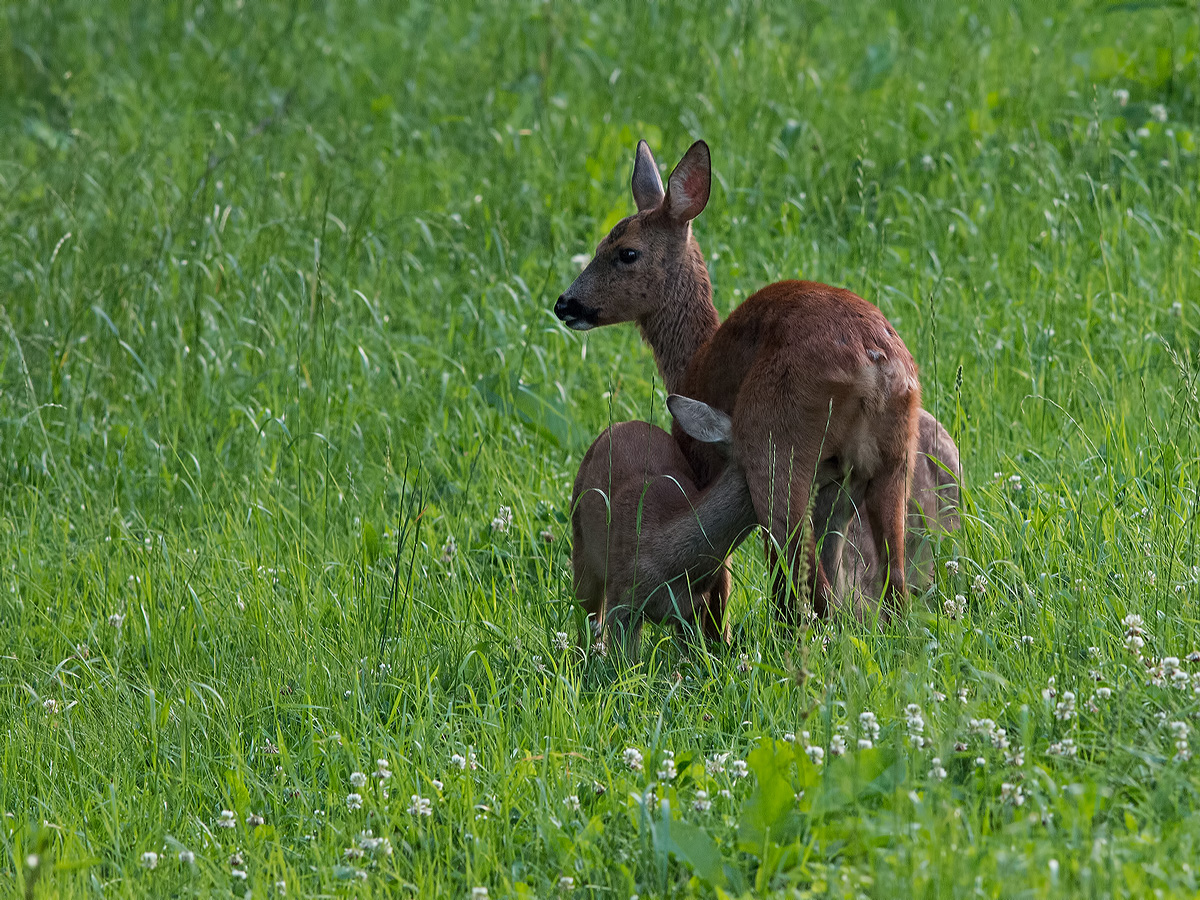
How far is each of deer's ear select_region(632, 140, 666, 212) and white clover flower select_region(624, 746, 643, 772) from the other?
2583mm

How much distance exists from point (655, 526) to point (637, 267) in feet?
4.13

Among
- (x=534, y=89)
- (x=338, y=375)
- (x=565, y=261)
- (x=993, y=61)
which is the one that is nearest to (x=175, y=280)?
(x=338, y=375)

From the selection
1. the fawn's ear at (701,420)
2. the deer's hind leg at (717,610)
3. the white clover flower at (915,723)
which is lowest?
the deer's hind leg at (717,610)

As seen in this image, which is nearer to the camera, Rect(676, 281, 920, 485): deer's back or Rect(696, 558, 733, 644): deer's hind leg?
Rect(676, 281, 920, 485): deer's back

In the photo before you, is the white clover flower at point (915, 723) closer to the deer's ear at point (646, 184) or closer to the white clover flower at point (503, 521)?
the white clover flower at point (503, 521)

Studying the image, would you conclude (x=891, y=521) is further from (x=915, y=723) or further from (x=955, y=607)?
(x=915, y=723)

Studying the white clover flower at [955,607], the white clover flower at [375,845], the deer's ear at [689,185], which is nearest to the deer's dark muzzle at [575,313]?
the deer's ear at [689,185]

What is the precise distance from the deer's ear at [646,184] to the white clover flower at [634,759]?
2.58 m

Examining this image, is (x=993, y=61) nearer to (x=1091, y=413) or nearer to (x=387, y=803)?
(x=1091, y=413)

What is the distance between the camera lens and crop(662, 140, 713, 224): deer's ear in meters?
4.78

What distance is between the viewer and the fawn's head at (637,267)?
16.1 ft

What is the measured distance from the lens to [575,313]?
4.98 meters

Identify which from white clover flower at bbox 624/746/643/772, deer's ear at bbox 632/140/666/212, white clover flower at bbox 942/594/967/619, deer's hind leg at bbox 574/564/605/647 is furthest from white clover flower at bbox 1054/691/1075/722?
deer's ear at bbox 632/140/666/212

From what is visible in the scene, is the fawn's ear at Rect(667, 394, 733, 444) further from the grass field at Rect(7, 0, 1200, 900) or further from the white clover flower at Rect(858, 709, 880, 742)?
the white clover flower at Rect(858, 709, 880, 742)
